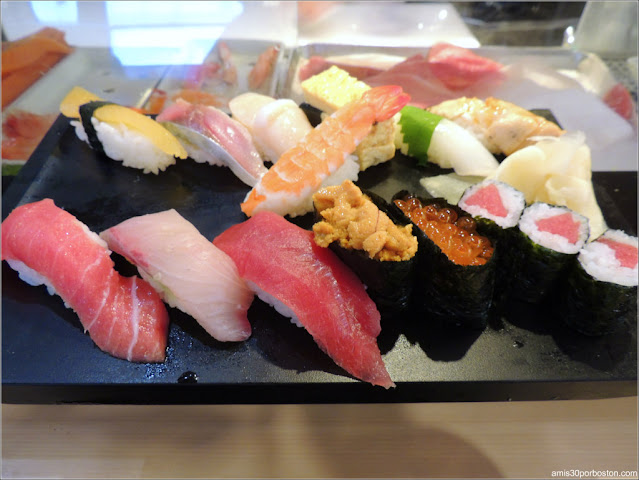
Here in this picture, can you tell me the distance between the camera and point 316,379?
1509 millimetres

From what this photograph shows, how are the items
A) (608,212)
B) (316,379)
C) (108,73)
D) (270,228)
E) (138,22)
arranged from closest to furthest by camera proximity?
(316,379) < (270,228) < (608,212) < (108,73) < (138,22)

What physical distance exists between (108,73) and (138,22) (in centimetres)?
54

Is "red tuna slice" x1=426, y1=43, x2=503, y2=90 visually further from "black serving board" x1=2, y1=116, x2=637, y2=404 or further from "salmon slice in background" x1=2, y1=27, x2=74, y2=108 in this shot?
"salmon slice in background" x1=2, y1=27, x2=74, y2=108

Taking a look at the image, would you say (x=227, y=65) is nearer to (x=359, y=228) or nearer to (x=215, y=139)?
(x=215, y=139)

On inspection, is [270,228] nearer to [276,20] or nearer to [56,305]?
[56,305]

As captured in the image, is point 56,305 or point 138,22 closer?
point 56,305

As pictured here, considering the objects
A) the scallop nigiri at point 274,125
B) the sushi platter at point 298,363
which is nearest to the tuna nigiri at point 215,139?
the scallop nigiri at point 274,125

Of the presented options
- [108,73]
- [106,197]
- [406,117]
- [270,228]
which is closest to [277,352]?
[270,228]

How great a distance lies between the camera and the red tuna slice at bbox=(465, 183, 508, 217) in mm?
1704

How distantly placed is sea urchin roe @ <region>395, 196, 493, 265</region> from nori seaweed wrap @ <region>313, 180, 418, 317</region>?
0.08 m

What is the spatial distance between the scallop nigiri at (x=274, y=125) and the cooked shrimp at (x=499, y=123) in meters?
0.83

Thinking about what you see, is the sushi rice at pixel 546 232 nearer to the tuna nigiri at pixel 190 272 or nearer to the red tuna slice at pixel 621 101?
the tuna nigiri at pixel 190 272

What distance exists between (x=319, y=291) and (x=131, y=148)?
1374mm

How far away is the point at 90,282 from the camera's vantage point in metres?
1.61
